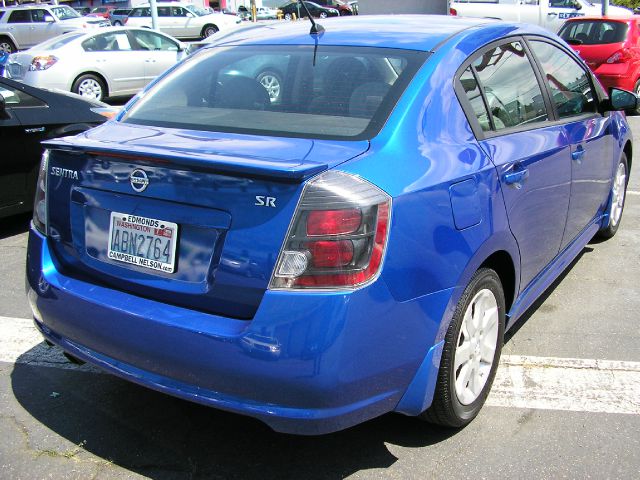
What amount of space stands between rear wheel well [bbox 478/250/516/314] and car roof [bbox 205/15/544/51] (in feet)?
3.10

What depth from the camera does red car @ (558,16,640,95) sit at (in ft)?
37.9

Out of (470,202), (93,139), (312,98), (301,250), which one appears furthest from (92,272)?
(470,202)

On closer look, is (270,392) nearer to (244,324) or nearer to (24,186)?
(244,324)

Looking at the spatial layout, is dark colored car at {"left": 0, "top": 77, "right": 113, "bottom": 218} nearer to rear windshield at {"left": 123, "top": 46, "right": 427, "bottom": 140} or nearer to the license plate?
rear windshield at {"left": 123, "top": 46, "right": 427, "bottom": 140}

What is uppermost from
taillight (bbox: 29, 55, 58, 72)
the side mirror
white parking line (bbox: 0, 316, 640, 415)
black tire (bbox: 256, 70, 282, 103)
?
black tire (bbox: 256, 70, 282, 103)

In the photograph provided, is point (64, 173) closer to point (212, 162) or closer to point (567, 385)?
point (212, 162)

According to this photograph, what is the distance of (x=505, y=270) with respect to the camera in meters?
3.20

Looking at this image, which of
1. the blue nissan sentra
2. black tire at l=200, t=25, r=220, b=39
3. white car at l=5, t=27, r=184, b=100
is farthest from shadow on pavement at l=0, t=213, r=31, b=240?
black tire at l=200, t=25, r=220, b=39

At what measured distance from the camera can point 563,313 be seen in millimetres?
4234

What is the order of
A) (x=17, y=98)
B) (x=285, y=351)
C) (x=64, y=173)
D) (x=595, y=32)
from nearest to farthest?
(x=285, y=351), (x=64, y=173), (x=17, y=98), (x=595, y=32)

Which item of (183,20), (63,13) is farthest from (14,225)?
(183,20)

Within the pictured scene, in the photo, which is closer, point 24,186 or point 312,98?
point 312,98

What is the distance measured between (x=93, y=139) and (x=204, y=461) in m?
1.38

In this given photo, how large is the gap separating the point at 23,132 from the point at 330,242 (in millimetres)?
4297
